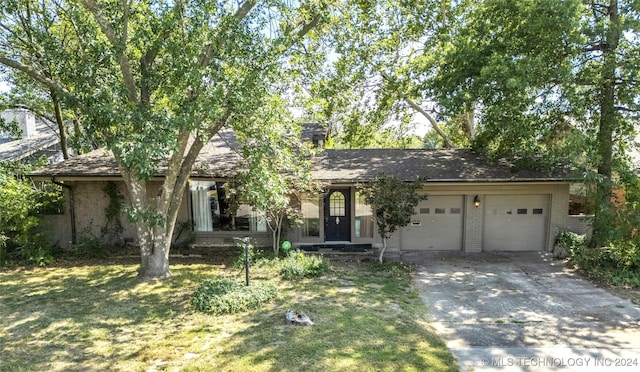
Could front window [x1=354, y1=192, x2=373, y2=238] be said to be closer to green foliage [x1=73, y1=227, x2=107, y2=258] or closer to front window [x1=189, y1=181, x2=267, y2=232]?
front window [x1=189, y1=181, x2=267, y2=232]

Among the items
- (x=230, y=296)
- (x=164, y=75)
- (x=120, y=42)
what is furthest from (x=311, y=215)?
(x=120, y=42)

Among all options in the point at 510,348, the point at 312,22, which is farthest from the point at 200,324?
the point at 312,22

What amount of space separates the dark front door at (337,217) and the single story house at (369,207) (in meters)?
0.03

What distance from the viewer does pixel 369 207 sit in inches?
498

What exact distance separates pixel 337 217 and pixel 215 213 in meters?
4.11

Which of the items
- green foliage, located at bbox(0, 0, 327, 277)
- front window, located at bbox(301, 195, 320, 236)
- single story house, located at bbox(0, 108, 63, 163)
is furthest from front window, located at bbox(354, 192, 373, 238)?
single story house, located at bbox(0, 108, 63, 163)

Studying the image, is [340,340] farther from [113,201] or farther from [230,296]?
[113,201]

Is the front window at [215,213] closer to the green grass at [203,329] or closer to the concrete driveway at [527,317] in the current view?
the green grass at [203,329]

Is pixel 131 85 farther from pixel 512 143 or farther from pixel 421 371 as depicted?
pixel 512 143

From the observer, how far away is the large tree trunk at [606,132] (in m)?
9.73

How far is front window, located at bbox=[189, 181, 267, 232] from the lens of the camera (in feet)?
42.4

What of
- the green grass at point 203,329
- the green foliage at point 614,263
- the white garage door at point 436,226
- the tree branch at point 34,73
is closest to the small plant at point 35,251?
the green grass at point 203,329

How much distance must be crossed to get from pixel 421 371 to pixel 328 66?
1426cm

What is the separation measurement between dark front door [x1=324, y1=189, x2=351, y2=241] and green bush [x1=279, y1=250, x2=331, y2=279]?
216cm
